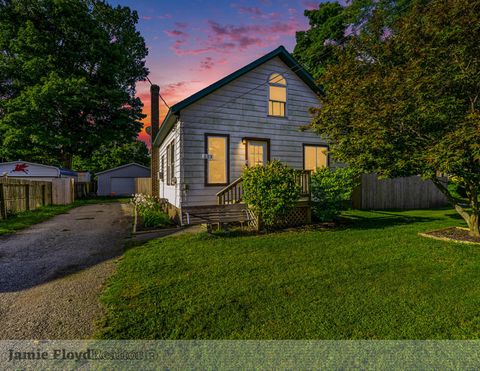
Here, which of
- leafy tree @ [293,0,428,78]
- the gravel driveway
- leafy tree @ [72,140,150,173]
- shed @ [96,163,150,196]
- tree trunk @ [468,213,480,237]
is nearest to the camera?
the gravel driveway

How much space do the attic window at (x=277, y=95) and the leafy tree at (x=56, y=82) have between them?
814 inches

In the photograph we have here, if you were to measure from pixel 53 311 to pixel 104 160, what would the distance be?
1798 inches

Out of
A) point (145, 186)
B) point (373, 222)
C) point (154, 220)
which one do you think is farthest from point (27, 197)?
point (373, 222)

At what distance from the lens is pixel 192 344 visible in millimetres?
2598

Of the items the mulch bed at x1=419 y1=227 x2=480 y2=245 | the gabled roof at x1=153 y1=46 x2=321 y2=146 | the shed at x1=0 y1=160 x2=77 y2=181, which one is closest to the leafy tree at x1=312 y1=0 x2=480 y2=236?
the mulch bed at x1=419 y1=227 x2=480 y2=245

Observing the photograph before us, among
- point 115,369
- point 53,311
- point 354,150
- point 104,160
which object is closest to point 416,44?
point 354,150

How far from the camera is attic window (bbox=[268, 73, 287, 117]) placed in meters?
11.0

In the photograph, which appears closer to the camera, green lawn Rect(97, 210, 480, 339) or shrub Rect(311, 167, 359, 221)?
green lawn Rect(97, 210, 480, 339)

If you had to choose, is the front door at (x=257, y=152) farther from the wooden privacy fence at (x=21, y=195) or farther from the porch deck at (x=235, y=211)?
the wooden privacy fence at (x=21, y=195)

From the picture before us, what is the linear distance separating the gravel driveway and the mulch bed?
8105 mm

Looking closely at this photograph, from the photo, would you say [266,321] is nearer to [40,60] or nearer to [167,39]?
[167,39]

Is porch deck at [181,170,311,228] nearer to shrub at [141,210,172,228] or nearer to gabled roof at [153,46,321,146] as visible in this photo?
shrub at [141,210,172,228]

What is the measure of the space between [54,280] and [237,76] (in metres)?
8.84

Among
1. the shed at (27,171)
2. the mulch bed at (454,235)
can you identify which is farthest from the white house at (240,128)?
the shed at (27,171)
